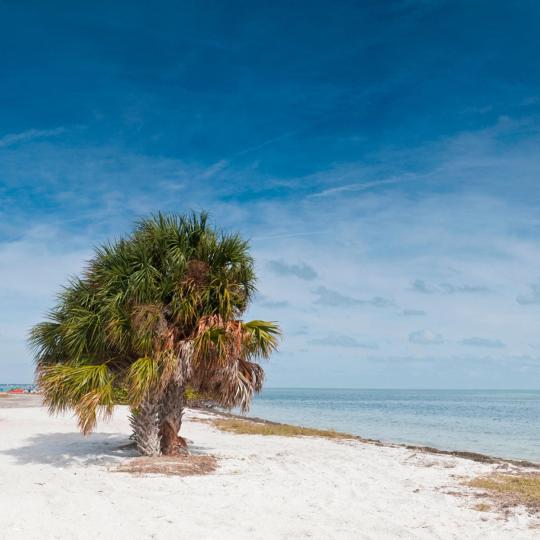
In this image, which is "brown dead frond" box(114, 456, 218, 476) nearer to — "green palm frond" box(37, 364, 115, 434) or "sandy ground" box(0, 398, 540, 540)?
"sandy ground" box(0, 398, 540, 540)

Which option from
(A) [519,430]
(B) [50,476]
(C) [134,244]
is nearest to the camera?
(B) [50,476]

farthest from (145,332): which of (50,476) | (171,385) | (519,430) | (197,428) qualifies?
(519,430)

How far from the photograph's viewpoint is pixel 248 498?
9.50 meters

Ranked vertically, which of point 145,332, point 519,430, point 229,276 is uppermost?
point 229,276

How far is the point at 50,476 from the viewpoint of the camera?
1099 cm

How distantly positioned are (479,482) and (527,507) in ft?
7.52

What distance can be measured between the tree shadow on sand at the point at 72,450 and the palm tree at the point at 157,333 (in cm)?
117

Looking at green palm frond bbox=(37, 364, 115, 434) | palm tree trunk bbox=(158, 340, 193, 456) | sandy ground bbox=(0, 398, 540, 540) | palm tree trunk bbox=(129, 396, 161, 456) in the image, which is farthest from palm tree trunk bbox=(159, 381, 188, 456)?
green palm frond bbox=(37, 364, 115, 434)

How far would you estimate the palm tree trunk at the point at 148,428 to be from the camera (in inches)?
501

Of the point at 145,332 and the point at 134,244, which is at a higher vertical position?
the point at 134,244

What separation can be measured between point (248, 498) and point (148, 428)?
13.2ft

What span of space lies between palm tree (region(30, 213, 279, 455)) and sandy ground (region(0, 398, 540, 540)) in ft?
4.94

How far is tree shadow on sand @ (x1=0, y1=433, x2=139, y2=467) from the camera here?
42.5 feet

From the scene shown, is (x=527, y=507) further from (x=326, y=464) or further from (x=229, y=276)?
(x=229, y=276)
